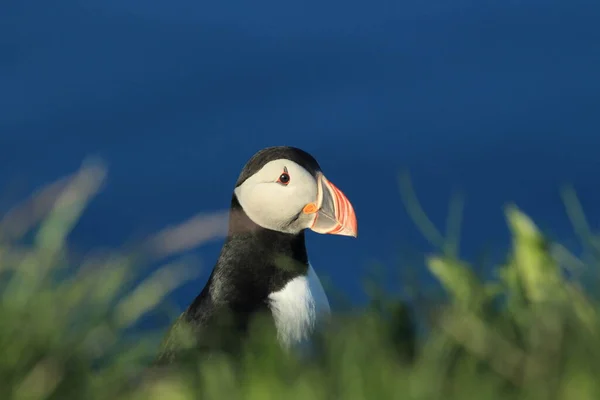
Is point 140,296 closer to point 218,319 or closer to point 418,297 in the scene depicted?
point 418,297

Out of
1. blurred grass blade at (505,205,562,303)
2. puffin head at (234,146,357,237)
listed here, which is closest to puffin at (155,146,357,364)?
puffin head at (234,146,357,237)

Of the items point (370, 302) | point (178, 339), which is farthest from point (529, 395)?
point (178, 339)

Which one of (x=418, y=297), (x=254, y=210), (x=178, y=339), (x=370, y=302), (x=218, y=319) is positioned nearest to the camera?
(x=418, y=297)

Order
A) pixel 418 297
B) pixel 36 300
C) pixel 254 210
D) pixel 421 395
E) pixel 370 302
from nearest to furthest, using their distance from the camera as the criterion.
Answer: pixel 421 395
pixel 36 300
pixel 418 297
pixel 370 302
pixel 254 210

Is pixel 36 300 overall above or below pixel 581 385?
above

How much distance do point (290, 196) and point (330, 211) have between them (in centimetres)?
20

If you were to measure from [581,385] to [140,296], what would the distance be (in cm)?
113

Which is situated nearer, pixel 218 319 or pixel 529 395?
pixel 529 395

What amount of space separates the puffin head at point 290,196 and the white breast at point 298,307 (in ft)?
0.85

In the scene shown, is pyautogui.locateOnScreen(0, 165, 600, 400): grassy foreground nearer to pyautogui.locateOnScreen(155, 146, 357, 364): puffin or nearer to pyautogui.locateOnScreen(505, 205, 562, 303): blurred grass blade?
pyautogui.locateOnScreen(505, 205, 562, 303): blurred grass blade

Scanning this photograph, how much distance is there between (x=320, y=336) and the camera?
3.48m

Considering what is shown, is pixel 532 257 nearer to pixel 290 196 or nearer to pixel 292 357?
pixel 292 357

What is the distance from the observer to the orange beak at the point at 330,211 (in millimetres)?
5648

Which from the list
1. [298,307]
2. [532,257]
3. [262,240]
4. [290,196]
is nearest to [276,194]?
[290,196]
